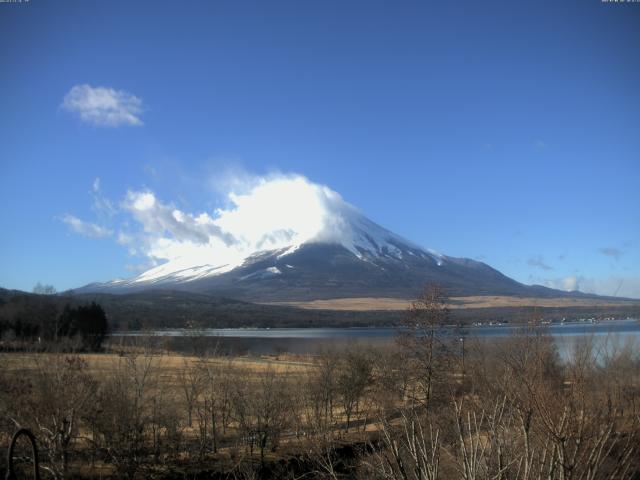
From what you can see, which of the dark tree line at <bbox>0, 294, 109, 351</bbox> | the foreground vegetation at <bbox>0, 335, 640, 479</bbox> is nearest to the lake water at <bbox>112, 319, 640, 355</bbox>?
the foreground vegetation at <bbox>0, 335, 640, 479</bbox>

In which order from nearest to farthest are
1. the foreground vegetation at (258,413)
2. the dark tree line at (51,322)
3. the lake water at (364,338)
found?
1. the foreground vegetation at (258,413)
2. the lake water at (364,338)
3. the dark tree line at (51,322)

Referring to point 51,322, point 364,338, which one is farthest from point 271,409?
point 364,338

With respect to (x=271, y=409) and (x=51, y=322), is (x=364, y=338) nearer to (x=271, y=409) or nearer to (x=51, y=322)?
(x=51, y=322)

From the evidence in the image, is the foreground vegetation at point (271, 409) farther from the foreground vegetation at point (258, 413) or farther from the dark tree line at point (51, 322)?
the dark tree line at point (51, 322)

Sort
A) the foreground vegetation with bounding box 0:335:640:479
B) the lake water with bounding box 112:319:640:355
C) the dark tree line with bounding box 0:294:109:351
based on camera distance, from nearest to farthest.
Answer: the foreground vegetation with bounding box 0:335:640:479 < the lake water with bounding box 112:319:640:355 < the dark tree line with bounding box 0:294:109:351

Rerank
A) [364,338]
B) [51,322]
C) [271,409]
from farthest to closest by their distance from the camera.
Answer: [364,338], [51,322], [271,409]

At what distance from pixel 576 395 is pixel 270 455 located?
68.5ft

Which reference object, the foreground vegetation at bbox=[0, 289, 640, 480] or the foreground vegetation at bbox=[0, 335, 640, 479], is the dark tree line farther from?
the foreground vegetation at bbox=[0, 335, 640, 479]

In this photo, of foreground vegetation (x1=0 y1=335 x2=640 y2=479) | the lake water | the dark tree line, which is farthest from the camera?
the dark tree line

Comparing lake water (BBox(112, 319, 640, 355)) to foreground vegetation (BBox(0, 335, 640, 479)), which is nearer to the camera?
foreground vegetation (BBox(0, 335, 640, 479))

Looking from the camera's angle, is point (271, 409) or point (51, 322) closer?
point (271, 409)

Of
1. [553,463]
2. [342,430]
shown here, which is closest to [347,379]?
[342,430]

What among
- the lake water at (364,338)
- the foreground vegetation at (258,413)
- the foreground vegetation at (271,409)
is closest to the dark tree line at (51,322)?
the lake water at (364,338)

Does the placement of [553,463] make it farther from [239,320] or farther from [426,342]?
[239,320]
